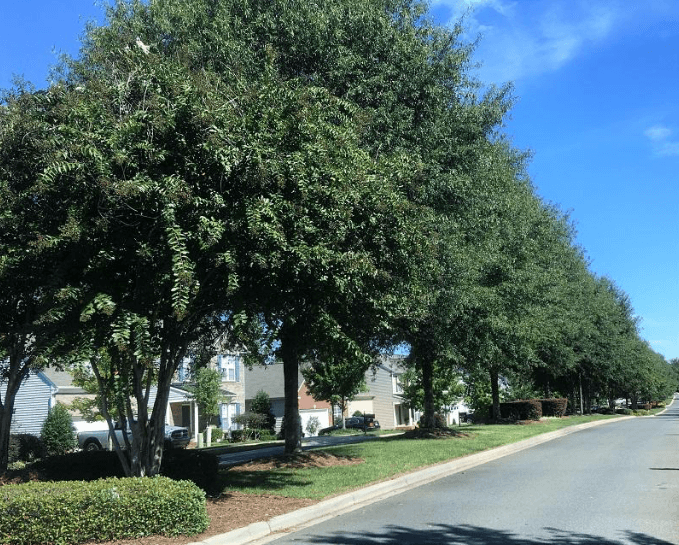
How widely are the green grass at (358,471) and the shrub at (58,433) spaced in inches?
550

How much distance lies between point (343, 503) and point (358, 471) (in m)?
3.57

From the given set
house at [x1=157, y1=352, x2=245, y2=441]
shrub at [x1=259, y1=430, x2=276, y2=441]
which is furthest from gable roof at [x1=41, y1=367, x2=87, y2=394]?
shrub at [x1=259, y1=430, x2=276, y2=441]

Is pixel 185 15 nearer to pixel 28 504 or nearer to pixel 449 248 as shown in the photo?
pixel 449 248

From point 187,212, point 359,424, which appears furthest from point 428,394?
point 359,424

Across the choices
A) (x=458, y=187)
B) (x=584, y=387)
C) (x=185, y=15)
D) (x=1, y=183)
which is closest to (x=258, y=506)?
(x=1, y=183)

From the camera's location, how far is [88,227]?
9.00m

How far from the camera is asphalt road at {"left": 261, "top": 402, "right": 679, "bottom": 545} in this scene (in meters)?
8.17

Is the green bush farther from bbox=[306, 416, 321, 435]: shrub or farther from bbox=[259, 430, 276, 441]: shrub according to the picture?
bbox=[306, 416, 321, 435]: shrub

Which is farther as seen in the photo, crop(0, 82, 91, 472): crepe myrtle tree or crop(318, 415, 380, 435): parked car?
crop(318, 415, 380, 435): parked car

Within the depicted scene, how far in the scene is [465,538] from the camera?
809cm

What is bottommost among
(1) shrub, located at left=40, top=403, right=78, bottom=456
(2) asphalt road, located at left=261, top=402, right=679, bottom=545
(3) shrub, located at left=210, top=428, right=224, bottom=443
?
(3) shrub, located at left=210, top=428, right=224, bottom=443

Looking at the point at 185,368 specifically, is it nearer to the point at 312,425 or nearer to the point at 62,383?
the point at 62,383

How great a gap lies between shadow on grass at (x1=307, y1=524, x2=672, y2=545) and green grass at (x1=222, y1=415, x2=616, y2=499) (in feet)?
9.83

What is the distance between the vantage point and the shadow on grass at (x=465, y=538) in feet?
25.5
